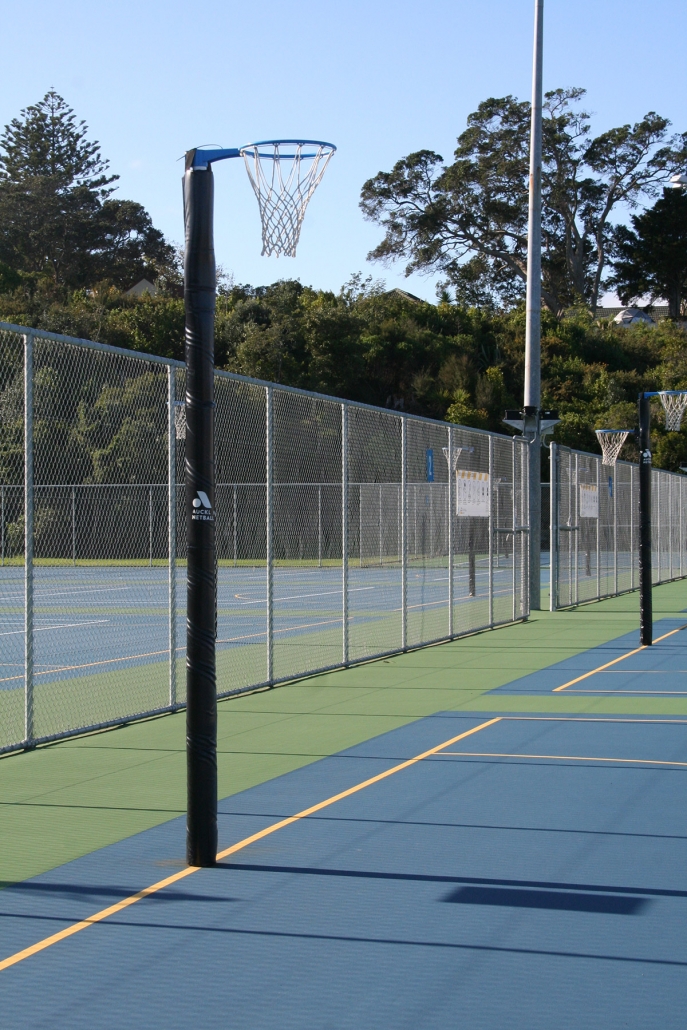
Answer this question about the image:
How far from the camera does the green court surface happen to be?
673 centimetres

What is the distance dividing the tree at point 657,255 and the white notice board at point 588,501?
163ft

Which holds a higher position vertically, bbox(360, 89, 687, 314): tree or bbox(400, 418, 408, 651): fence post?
bbox(360, 89, 687, 314): tree

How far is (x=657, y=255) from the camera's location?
71.6 m

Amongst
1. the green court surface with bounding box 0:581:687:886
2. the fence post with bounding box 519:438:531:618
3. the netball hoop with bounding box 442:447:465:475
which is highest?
the netball hoop with bounding box 442:447:465:475

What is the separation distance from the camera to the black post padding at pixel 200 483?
5.98m

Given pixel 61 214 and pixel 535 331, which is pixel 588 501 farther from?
pixel 61 214

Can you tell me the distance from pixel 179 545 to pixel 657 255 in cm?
5575

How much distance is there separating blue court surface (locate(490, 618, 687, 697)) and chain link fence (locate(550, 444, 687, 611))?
18.9 feet

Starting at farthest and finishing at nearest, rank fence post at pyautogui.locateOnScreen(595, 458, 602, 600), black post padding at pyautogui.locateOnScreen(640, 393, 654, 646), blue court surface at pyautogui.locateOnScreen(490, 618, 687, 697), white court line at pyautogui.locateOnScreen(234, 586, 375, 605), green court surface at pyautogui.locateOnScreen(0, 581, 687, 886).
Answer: fence post at pyautogui.locateOnScreen(595, 458, 602, 600), white court line at pyautogui.locateOnScreen(234, 586, 375, 605), black post padding at pyautogui.locateOnScreen(640, 393, 654, 646), blue court surface at pyautogui.locateOnScreen(490, 618, 687, 697), green court surface at pyautogui.locateOnScreen(0, 581, 687, 886)

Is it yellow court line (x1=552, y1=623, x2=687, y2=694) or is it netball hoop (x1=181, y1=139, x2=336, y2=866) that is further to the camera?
yellow court line (x1=552, y1=623, x2=687, y2=694)

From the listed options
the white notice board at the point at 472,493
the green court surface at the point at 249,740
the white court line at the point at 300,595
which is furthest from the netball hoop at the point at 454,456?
the white court line at the point at 300,595

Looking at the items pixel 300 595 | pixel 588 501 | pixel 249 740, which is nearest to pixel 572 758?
pixel 249 740

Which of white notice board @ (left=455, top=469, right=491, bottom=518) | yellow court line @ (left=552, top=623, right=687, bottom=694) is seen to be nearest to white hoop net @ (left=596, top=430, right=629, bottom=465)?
white notice board @ (left=455, top=469, right=491, bottom=518)

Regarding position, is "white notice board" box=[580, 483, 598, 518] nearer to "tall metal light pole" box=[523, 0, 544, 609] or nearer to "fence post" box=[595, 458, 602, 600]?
"fence post" box=[595, 458, 602, 600]
